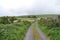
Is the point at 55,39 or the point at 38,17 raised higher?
the point at 38,17

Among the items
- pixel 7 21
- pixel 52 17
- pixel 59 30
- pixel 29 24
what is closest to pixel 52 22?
pixel 52 17

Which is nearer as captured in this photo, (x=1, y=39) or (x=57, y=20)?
(x=1, y=39)

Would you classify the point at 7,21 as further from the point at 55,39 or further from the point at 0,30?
the point at 55,39

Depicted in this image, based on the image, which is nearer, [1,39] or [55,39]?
[1,39]

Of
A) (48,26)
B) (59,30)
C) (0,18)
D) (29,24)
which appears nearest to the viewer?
(59,30)

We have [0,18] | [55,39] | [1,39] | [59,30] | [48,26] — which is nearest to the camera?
[1,39]

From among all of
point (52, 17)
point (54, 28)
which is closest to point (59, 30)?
point (54, 28)

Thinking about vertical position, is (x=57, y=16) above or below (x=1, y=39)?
above

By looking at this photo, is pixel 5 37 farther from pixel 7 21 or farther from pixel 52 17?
pixel 52 17

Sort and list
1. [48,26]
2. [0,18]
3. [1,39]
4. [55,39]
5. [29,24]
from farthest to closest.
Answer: [29,24] < [48,26] < [0,18] < [55,39] < [1,39]
